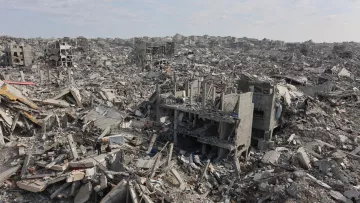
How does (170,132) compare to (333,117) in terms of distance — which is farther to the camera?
(333,117)

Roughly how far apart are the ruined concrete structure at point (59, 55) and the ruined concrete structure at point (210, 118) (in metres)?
19.9

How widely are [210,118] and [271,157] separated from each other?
10.0 feet

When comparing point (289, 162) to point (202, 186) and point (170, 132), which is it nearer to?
point (202, 186)

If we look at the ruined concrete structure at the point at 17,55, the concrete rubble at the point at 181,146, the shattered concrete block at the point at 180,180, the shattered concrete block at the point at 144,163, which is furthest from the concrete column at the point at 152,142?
the ruined concrete structure at the point at 17,55

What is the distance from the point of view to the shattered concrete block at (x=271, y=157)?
1195cm

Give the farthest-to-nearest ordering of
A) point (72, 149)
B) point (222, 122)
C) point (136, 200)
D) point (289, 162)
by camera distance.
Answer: point (222, 122)
point (289, 162)
point (72, 149)
point (136, 200)

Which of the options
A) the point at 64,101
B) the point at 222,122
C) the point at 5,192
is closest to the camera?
the point at 5,192

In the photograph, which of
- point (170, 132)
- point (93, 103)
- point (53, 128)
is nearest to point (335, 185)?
point (170, 132)

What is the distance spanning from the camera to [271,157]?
12211mm

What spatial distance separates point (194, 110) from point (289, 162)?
466 cm

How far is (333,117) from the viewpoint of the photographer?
55.6 ft

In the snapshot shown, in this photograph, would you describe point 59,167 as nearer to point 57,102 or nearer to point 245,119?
point 57,102

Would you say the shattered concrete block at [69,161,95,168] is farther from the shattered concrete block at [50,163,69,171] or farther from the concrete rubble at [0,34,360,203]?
the shattered concrete block at [50,163,69,171]

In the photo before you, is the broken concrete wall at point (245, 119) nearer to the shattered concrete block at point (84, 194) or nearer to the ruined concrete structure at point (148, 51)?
the shattered concrete block at point (84, 194)
